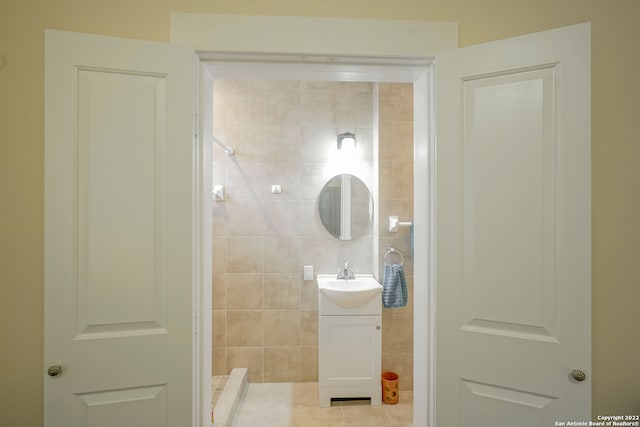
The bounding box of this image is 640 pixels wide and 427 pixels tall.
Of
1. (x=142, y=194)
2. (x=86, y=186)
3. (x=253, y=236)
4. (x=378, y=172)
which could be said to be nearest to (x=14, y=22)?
(x=86, y=186)

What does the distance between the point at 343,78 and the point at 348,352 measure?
190 cm

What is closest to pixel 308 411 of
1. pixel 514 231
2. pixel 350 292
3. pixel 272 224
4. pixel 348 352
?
pixel 348 352

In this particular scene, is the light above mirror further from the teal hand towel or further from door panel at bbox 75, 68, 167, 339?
door panel at bbox 75, 68, 167, 339

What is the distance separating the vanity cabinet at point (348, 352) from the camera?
7.09 feet

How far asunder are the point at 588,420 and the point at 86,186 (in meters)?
1.82

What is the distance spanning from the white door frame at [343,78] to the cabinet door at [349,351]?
0.97 meters

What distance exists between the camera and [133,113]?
968 mm

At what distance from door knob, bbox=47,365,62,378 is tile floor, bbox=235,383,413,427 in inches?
56.5

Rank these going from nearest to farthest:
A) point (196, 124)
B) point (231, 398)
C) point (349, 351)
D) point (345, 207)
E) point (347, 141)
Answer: point (196, 124)
point (231, 398)
point (349, 351)
point (347, 141)
point (345, 207)

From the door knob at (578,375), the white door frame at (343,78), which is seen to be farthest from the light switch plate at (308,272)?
the door knob at (578,375)

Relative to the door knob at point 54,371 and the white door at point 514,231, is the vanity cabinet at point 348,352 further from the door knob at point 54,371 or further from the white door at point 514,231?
the door knob at point 54,371

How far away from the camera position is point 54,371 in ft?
3.02

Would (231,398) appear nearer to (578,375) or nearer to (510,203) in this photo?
(578,375)

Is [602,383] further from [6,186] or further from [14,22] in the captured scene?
[14,22]
